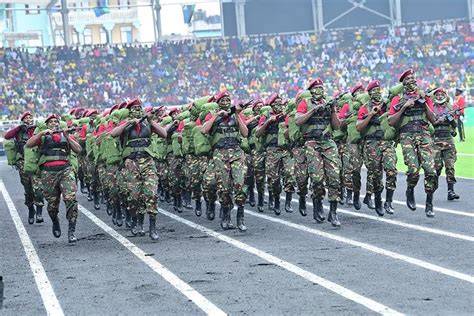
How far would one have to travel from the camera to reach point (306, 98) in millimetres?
15500

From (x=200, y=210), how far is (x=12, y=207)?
18.1ft

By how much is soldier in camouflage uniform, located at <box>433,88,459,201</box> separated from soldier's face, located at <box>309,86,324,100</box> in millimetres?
3529

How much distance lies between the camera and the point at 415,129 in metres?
15.7

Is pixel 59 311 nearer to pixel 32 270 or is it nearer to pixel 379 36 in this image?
pixel 32 270

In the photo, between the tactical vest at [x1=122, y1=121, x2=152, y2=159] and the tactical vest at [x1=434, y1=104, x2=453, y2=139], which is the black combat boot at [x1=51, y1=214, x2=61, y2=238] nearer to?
the tactical vest at [x1=122, y1=121, x2=152, y2=159]

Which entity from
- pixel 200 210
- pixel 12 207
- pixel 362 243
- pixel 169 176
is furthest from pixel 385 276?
pixel 12 207

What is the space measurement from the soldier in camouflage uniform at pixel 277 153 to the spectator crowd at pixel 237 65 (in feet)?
117

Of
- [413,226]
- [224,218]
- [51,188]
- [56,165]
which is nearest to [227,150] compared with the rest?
[224,218]

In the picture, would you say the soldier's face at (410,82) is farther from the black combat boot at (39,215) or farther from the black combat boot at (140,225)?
the black combat boot at (39,215)

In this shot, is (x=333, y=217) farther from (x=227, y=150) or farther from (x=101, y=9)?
(x=101, y=9)

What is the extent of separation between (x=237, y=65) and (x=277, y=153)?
41093mm

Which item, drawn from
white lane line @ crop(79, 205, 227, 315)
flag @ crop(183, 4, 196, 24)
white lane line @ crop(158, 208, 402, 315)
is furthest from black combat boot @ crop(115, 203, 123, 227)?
flag @ crop(183, 4, 196, 24)

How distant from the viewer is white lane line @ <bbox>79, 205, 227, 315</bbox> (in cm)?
895

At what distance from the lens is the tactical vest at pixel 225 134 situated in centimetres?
1550
